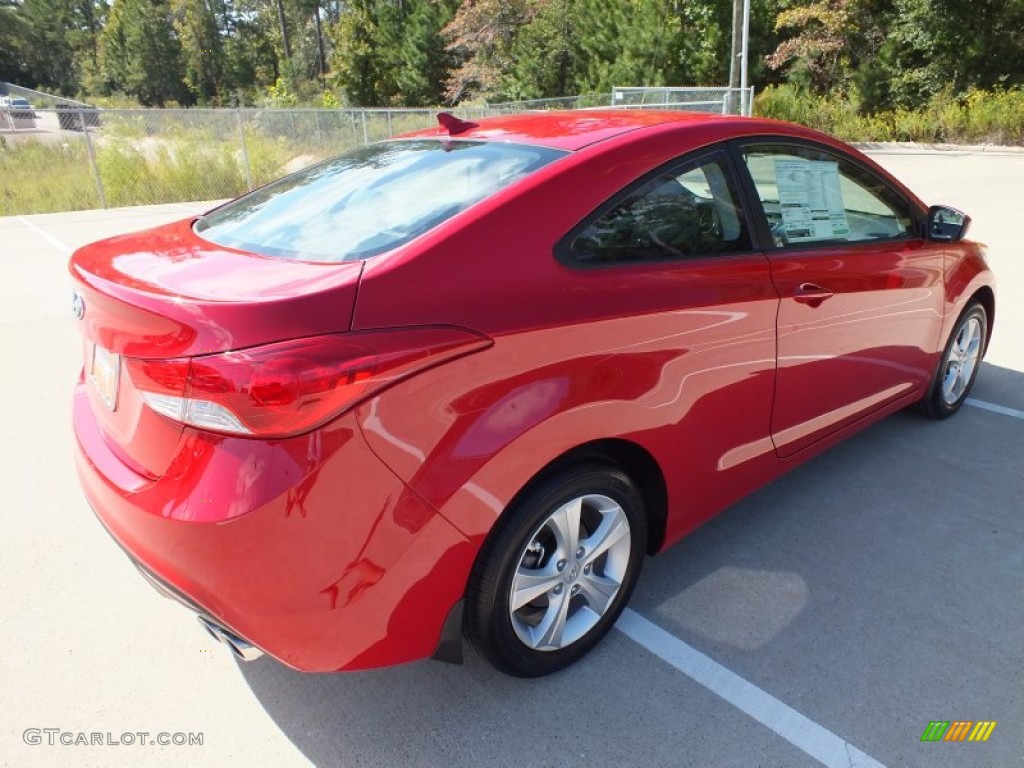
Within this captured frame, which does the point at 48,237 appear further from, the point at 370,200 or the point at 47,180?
the point at 370,200

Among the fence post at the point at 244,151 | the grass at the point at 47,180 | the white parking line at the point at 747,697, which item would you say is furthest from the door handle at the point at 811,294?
the grass at the point at 47,180

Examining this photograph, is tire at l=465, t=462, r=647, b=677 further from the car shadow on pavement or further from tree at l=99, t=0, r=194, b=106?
tree at l=99, t=0, r=194, b=106

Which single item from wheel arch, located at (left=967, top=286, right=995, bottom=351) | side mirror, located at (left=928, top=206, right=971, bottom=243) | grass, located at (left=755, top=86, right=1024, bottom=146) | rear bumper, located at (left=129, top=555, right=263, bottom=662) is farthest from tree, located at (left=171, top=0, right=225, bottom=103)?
rear bumper, located at (left=129, top=555, right=263, bottom=662)

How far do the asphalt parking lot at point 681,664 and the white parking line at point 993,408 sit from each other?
823mm

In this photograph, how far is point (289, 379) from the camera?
163cm

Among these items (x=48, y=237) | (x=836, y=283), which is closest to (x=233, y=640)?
(x=836, y=283)

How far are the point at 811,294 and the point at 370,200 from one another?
1651 mm

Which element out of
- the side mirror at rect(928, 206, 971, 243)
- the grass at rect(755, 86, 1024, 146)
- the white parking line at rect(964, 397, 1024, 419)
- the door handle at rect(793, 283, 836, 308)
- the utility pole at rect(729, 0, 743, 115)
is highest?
the utility pole at rect(729, 0, 743, 115)

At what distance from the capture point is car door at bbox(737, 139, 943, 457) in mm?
2744

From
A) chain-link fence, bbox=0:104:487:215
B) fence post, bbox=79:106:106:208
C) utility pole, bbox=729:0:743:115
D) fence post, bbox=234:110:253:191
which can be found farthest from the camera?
utility pole, bbox=729:0:743:115

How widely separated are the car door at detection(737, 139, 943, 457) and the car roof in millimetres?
343

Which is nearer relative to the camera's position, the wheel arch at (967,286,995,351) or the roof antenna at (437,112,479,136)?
the roof antenna at (437,112,479,136)

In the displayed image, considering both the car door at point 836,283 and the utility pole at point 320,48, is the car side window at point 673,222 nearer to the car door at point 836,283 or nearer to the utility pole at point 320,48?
the car door at point 836,283

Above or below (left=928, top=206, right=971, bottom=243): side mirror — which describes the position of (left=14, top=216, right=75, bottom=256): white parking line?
below
